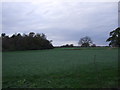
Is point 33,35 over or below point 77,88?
over

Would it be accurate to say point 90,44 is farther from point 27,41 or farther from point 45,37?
point 27,41

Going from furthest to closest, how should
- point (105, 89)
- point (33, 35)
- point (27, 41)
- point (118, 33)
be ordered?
1. point (33, 35)
2. point (27, 41)
3. point (118, 33)
4. point (105, 89)

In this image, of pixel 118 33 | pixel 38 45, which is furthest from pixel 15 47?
pixel 118 33

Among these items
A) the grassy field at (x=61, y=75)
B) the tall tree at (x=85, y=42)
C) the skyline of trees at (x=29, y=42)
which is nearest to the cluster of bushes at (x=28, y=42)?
the skyline of trees at (x=29, y=42)

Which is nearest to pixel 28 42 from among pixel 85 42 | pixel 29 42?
pixel 29 42

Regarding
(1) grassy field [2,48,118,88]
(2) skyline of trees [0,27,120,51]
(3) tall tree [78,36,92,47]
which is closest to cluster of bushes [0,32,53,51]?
(2) skyline of trees [0,27,120,51]

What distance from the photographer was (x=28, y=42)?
41.8m

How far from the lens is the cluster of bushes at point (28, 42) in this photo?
37.7m

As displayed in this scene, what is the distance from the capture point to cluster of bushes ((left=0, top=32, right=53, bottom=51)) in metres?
37.7

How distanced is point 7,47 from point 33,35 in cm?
1496

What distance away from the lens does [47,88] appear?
11.8 feet

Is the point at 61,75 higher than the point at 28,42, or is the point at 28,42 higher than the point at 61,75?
the point at 28,42

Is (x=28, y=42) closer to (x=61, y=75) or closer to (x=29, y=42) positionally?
(x=29, y=42)

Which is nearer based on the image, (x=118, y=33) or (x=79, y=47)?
(x=118, y=33)
